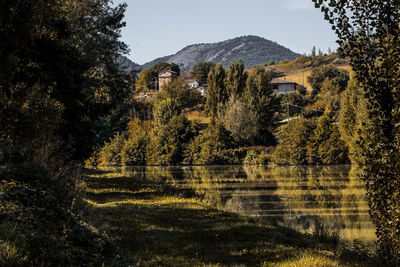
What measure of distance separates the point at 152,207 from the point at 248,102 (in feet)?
169

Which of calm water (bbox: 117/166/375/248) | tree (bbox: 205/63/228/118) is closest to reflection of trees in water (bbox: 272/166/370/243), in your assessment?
calm water (bbox: 117/166/375/248)

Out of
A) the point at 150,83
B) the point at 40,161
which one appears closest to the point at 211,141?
the point at 40,161

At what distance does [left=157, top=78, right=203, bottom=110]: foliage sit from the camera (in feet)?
299

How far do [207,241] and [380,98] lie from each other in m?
4.87

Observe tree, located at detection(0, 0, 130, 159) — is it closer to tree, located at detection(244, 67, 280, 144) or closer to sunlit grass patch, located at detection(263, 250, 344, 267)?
sunlit grass patch, located at detection(263, 250, 344, 267)

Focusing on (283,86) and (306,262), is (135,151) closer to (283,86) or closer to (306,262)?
(283,86)

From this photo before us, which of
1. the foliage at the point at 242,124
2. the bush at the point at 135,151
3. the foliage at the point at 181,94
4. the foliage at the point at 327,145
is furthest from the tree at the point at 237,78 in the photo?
the foliage at the point at 181,94

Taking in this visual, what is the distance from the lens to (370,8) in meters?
7.29

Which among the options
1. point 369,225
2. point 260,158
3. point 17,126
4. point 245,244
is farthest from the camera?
point 260,158

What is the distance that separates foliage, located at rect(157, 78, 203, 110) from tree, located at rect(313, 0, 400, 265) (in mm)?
82642

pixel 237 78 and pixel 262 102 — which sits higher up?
pixel 237 78

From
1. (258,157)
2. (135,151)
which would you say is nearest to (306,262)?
(258,157)

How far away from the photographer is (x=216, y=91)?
73375 mm

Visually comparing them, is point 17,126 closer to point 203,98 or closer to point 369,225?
point 369,225
